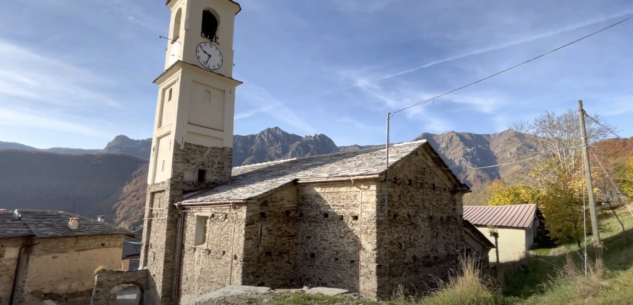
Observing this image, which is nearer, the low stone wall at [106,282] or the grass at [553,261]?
the low stone wall at [106,282]

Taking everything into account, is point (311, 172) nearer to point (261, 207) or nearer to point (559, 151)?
point (261, 207)

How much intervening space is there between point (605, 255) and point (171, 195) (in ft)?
64.0

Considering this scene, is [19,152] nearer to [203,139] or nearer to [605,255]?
[203,139]

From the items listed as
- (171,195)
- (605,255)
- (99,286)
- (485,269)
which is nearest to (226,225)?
(171,195)

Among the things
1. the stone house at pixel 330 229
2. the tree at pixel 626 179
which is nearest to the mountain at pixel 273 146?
the tree at pixel 626 179

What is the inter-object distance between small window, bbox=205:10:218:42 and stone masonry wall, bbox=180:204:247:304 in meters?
8.85

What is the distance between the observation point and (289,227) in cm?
1180

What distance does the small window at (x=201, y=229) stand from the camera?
13.0 metres

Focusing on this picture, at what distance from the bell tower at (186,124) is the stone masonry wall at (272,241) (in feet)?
15.4

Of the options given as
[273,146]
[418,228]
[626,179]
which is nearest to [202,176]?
[418,228]

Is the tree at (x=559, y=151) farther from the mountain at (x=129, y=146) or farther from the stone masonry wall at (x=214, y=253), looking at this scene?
the mountain at (x=129, y=146)

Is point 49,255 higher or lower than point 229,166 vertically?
lower

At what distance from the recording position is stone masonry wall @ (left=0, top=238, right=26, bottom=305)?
44.7 ft

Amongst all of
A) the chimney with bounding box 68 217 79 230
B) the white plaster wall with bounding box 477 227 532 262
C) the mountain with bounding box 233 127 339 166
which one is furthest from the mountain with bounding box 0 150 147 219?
the white plaster wall with bounding box 477 227 532 262
